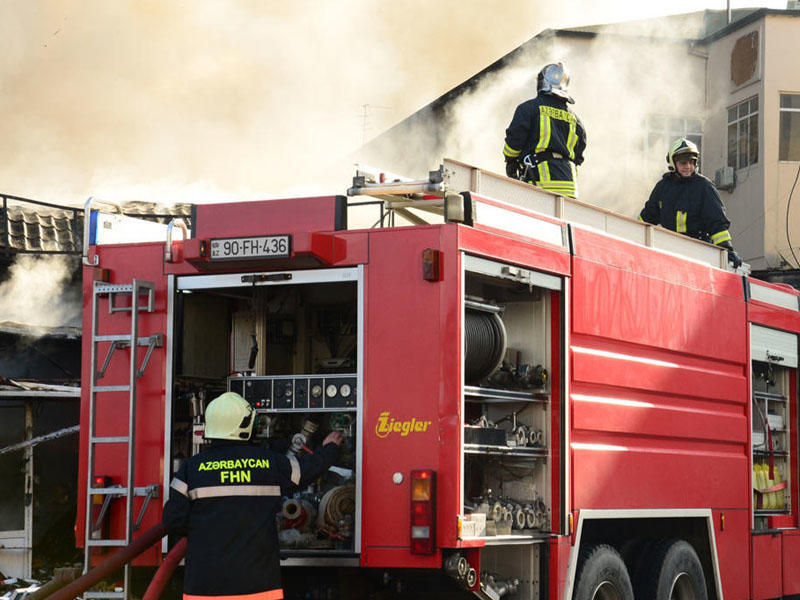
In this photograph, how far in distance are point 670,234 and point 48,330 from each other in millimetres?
7895

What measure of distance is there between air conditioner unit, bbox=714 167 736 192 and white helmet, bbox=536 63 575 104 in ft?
50.7

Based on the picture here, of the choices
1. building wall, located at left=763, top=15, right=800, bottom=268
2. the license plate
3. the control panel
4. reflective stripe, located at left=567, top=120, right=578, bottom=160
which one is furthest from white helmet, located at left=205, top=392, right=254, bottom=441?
building wall, located at left=763, top=15, right=800, bottom=268

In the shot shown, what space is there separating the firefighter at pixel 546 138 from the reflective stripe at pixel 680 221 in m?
1.53

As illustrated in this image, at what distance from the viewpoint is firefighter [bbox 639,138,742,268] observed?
411 inches

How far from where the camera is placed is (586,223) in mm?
7973

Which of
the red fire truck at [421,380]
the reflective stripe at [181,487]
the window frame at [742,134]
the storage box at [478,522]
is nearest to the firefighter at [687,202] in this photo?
the red fire truck at [421,380]

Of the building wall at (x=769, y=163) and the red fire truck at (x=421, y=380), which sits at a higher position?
the building wall at (x=769, y=163)

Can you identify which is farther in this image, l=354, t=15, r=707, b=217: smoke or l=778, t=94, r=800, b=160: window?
l=354, t=15, r=707, b=217: smoke

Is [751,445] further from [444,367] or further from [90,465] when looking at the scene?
[90,465]

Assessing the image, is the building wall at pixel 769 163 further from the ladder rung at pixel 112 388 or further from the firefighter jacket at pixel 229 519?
the firefighter jacket at pixel 229 519

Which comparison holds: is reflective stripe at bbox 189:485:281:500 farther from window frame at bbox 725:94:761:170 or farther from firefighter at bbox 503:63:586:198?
window frame at bbox 725:94:761:170

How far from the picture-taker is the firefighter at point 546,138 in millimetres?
9281

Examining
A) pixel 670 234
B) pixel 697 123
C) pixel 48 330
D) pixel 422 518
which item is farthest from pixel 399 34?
pixel 422 518

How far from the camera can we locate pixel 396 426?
6.43 m
